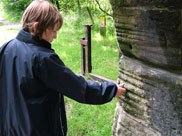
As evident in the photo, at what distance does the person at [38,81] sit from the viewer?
1.23 m

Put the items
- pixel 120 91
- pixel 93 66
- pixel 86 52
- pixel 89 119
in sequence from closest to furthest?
1. pixel 120 91
2. pixel 89 119
3. pixel 86 52
4. pixel 93 66

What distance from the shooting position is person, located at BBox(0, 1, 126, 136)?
123cm

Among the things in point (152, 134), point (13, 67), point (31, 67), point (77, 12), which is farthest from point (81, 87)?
point (77, 12)

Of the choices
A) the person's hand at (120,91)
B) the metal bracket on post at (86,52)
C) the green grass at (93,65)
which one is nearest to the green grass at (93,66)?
the green grass at (93,65)

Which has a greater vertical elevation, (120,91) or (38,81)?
(38,81)

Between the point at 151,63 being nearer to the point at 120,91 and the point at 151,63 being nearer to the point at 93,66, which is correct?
the point at 120,91

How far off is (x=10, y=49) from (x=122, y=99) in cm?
89

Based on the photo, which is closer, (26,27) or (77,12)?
(26,27)

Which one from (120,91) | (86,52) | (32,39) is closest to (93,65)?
(86,52)

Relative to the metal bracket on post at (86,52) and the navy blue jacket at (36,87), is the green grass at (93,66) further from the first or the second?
the navy blue jacket at (36,87)

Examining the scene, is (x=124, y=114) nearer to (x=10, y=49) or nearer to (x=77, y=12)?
(x=10, y=49)

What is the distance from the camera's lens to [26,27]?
4.34 feet

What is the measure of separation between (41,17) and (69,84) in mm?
468

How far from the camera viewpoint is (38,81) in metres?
1.26
